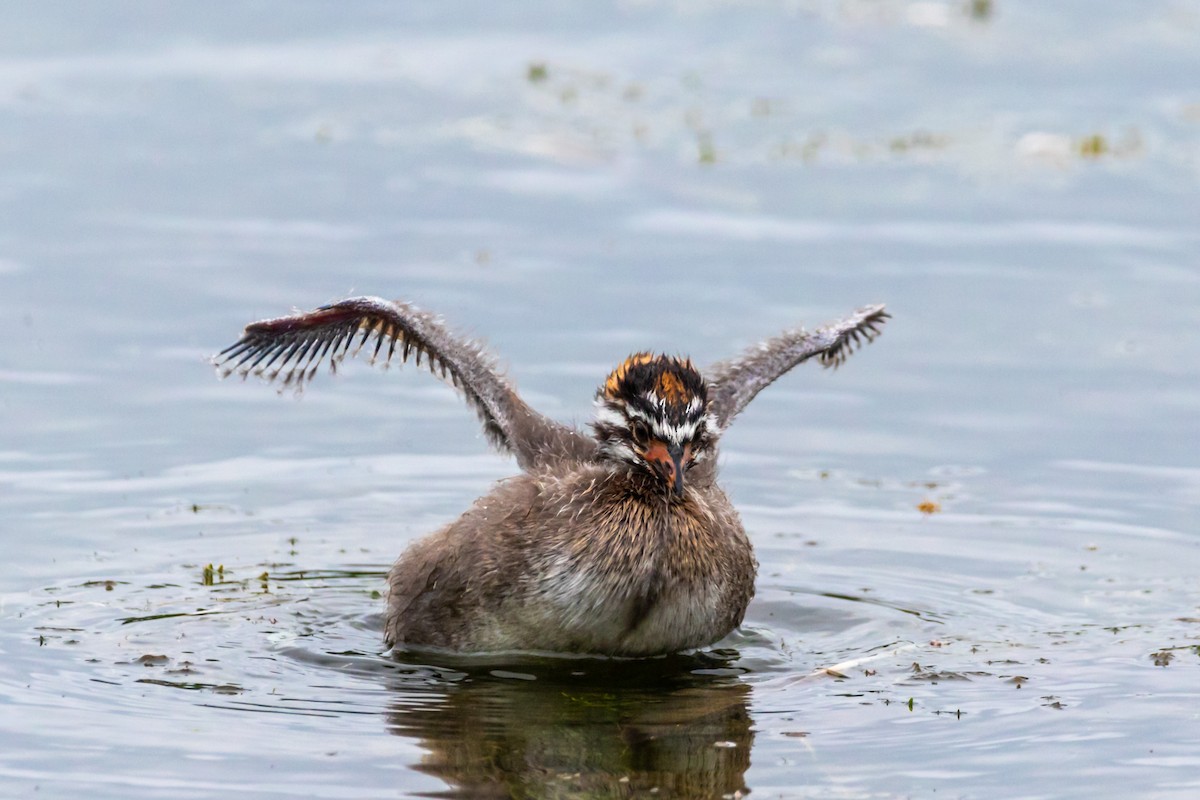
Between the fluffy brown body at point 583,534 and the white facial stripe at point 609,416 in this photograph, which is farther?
the white facial stripe at point 609,416

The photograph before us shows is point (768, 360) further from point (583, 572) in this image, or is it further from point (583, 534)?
point (583, 572)

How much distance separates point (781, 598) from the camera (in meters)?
14.2

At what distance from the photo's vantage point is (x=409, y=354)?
1366cm

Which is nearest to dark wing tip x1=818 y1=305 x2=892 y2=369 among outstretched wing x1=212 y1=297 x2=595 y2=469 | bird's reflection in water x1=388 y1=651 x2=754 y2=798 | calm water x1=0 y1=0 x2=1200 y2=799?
calm water x1=0 y1=0 x2=1200 y2=799

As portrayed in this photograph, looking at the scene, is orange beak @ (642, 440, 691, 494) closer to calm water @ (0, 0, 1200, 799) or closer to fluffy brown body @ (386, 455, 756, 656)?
fluffy brown body @ (386, 455, 756, 656)

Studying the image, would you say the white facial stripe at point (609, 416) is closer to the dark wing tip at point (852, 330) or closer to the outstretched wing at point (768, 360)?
the outstretched wing at point (768, 360)

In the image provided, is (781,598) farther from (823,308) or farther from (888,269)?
(888,269)

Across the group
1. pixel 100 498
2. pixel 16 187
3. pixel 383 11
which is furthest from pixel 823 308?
pixel 383 11

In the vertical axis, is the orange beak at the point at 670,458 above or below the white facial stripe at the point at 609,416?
below

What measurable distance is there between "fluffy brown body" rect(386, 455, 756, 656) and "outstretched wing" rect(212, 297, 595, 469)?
25.2 inches

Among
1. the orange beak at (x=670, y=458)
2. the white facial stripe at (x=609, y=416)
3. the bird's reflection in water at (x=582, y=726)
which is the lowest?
the bird's reflection in water at (x=582, y=726)

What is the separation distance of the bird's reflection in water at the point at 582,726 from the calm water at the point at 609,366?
0.04 meters

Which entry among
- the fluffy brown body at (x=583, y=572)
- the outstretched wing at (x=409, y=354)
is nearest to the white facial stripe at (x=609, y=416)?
the fluffy brown body at (x=583, y=572)

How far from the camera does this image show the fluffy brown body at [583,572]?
12406 mm
